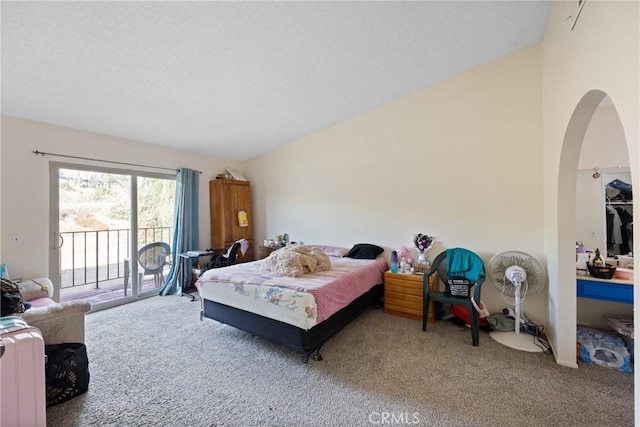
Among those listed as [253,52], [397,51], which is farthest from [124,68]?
[397,51]

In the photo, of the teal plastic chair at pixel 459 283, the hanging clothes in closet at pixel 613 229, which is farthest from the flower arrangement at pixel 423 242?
the hanging clothes in closet at pixel 613 229

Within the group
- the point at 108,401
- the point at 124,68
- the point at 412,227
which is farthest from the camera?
the point at 412,227

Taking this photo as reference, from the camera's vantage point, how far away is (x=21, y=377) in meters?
1.29

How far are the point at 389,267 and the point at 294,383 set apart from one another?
2.18 m

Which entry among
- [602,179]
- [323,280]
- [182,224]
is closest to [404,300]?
[323,280]

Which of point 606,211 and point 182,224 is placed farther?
point 182,224

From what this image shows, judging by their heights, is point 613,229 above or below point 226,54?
below

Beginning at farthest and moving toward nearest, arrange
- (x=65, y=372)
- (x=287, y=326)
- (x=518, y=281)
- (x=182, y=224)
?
(x=182, y=224)
(x=518, y=281)
(x=287, y=326)
(x=65, y=372)

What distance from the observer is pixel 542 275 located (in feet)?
8.15

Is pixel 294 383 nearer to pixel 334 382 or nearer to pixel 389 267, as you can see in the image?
pixel 334 382

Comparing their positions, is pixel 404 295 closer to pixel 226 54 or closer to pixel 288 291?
pixel 288 291

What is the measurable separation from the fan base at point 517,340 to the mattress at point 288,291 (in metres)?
1.40

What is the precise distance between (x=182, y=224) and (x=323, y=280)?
2882 mm

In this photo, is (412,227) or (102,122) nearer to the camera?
(102,122)
